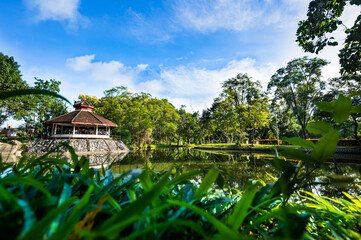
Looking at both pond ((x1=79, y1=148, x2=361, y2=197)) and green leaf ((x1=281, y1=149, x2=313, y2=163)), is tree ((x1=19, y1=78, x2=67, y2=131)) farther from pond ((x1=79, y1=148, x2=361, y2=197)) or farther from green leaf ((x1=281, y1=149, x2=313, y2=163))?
green leaf ((x1=281, y1=149, x2=313, y2=163))

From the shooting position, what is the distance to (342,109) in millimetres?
429

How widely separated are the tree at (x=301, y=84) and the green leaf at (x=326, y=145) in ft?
62.5

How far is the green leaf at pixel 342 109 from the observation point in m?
0.43

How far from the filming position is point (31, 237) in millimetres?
150

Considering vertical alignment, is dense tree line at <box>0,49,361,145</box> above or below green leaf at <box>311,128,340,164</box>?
above

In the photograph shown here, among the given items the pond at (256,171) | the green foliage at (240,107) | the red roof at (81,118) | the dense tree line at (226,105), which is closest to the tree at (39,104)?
the dense tree line at (226,105)

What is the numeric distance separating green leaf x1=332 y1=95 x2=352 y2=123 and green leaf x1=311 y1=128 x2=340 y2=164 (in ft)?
0.35

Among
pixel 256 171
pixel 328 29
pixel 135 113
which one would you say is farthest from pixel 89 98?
pixel 328 29

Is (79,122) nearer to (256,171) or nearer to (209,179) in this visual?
(256,171)

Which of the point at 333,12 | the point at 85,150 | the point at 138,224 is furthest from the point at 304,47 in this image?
the point at 85,150

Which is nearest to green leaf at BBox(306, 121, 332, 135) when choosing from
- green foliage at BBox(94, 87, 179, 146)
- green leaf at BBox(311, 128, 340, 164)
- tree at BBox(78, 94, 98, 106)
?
green leaf at BBox(311, 128, 340, 164)

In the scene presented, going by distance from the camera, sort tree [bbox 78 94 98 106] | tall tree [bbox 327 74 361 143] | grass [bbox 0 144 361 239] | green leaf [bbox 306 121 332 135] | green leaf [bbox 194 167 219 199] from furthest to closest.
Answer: tree [bbox 78 94 98 106] < tall tree [bbox 327 74 361 143] < green leaf [bbox 306 121 332 135] < green leaf [bbox 194 167 219 199] < grass [bbox 0 144 361 239]

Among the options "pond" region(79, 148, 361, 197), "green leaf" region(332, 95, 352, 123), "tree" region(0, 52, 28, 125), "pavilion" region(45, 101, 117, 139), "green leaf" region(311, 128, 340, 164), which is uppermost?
"tree" region(0, 52, 28, 125)

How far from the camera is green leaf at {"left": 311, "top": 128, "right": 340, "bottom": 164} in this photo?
0.35 meters
